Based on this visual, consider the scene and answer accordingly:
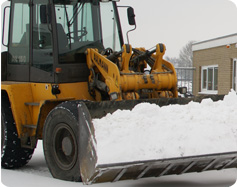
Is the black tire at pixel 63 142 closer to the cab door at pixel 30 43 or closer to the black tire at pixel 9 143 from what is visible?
the cab door at pixel 30 43

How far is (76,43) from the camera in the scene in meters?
7.62

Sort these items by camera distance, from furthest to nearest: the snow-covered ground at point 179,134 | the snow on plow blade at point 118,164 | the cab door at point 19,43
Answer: the cab door at point 19,43 < the snow-covered ground at point 179,134 < the snow on plow blade at point 118,164

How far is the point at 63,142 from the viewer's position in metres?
6.23

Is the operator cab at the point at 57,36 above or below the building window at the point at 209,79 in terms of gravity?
above

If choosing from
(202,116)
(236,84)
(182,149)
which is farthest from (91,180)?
(236,84)

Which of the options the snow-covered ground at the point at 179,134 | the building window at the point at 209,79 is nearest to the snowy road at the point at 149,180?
the snow-covered ground at the point at 179,134

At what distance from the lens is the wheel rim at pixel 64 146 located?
605cm

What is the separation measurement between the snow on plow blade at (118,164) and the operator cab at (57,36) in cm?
168

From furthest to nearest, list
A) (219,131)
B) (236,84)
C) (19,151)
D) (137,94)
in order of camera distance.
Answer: (236,84), (19,151), (137,94), (219,131)

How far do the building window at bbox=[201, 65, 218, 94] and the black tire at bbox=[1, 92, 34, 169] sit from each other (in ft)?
54.6

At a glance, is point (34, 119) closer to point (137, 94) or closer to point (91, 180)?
point (137, 94)

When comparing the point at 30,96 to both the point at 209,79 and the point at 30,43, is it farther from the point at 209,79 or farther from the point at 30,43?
the point at 209,79

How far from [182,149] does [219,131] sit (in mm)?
576

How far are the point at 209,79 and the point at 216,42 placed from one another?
2.28 meters
